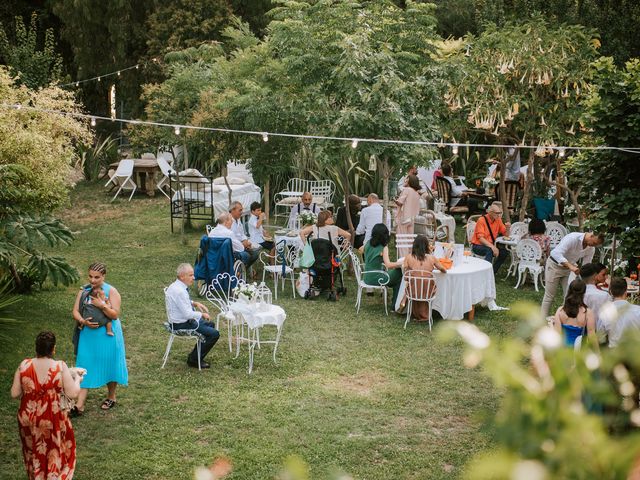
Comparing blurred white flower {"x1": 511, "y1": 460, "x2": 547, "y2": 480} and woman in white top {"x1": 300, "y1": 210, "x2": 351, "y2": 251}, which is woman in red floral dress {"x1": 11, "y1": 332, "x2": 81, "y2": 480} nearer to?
blurred white flower {"x1": 511, "y1": 460, "x2": 547, "y2": 480}

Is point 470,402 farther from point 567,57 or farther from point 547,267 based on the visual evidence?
point 567,57

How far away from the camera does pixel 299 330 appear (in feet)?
35.4

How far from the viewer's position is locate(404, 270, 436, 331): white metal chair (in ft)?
36.0

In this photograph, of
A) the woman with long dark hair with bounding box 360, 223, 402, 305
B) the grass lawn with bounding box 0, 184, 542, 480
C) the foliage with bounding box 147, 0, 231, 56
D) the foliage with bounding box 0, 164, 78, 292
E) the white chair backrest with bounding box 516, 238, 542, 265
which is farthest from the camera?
the foliage with bounding box 147, 0, 231, 56

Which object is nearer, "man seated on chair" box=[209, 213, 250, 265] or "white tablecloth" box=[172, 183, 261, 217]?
"man seated on chair" box=[209, 213, 250, 265]

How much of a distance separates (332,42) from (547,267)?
4.92 meters

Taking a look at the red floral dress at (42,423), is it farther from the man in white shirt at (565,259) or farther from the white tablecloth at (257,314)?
the man in white shirt at (565,259)

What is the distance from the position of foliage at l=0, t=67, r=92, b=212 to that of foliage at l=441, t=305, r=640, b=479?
30.4ft

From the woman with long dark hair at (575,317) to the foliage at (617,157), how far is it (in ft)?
2.69

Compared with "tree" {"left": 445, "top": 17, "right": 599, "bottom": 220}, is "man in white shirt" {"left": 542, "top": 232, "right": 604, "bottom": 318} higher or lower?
lower

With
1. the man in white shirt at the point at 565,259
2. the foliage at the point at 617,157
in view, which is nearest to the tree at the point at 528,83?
the man in white shirt at the point at 565,259

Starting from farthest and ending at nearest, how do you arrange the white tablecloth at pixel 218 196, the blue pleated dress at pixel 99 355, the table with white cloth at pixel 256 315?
the white tablecloth at pixel 218 196
the table with white cloth at pixel 256 315
the blue pleated dress at pixel 99 355

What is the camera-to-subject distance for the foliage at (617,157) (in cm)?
806

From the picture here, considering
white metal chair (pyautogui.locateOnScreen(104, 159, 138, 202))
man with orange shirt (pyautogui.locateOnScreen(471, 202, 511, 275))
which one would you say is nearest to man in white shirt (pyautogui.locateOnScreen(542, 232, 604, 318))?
man with orange shirt (pyautogui.locateOnScreen(471, 202, 511, 275))
